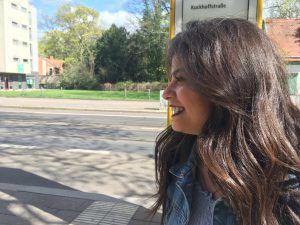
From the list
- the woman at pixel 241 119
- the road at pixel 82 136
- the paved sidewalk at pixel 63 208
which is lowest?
the road at pixel 82 136

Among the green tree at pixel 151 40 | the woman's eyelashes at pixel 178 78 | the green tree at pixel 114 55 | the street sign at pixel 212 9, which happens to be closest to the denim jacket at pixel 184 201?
the woman's eyelashes at pixel 178 78

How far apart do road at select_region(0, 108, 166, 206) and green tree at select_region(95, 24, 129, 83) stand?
123 ft

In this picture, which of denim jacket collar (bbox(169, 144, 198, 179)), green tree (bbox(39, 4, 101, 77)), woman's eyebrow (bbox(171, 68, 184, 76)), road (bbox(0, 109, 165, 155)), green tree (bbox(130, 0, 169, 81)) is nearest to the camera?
woman's eyebrow (bbox(171, 68, 184, 76))

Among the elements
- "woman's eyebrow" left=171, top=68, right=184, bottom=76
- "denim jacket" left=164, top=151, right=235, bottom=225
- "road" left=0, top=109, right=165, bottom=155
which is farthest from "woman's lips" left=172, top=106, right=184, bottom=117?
"road" left=0, top=109, right=165, bottom=155

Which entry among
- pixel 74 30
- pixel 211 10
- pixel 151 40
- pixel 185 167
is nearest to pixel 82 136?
pixel 211 10

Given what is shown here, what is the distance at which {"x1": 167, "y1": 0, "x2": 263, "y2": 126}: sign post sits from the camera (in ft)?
11.3

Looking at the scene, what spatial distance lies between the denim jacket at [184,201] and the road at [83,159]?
3362mm

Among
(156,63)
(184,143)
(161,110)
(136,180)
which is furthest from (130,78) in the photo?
(184,143)

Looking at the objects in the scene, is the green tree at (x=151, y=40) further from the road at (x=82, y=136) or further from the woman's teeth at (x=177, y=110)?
the woman's teeth at (x=177, y=110)

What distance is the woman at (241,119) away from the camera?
1127 mm

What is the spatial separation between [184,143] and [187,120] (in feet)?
1.03

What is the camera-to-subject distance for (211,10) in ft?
12.0

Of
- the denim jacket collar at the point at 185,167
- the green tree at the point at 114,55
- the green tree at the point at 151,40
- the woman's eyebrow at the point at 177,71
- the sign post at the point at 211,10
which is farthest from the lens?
the green tree at the point at 114,55

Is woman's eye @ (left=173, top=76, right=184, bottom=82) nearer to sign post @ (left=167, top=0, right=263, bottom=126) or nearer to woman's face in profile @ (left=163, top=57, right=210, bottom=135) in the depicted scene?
woman's face in profile @ (left=163, top=57, right=210, bottom=135)
